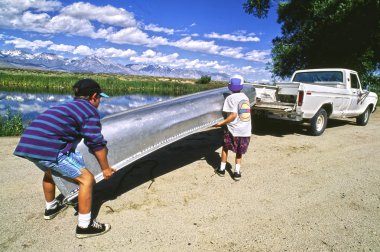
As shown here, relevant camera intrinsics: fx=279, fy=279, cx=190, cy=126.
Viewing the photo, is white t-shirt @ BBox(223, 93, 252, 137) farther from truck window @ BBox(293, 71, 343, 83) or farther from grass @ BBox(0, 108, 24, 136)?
grass @ BBox(0, 108, 24, 136)

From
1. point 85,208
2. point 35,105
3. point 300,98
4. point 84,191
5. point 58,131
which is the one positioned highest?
point 300,98

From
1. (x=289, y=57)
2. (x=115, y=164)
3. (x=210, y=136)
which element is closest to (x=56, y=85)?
(x=289, y=57)

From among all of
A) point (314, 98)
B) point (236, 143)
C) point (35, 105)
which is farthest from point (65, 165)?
point (35, 105)

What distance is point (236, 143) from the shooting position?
498cm

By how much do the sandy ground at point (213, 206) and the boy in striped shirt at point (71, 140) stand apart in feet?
1.76

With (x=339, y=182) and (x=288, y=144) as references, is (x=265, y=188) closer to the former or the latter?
(x=339, y=182)

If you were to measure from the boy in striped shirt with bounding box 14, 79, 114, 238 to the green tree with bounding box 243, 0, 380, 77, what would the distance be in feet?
52.5

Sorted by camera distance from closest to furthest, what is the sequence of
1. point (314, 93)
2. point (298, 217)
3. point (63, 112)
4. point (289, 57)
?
1. point (63, 112)
2. point (298, 217)
3. point (314, 93)
4. point (289, 57)

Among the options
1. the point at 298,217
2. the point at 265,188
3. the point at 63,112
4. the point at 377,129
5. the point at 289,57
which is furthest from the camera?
the point at 289,57

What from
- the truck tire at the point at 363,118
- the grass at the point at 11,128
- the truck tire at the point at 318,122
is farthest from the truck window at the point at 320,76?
the grass at the point at 11,128

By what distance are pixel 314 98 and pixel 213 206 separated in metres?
5.41

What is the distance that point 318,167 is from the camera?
19.2ft

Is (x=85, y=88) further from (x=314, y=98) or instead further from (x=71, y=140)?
(x=314, y=98)

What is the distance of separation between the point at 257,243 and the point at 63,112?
2.61 m
